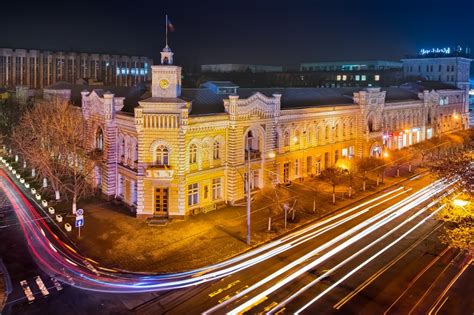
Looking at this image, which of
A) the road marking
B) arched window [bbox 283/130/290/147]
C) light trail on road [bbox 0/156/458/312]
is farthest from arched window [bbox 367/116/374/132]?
the road marking

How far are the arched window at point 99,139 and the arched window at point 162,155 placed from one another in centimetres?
1260

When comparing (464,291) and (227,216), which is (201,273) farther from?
(464,291)

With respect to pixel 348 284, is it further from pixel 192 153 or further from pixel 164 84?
pixel 164 84

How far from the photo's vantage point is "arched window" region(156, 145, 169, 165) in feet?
151

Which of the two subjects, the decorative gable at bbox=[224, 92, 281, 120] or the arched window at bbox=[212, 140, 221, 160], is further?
the arched window at bbox=[212, 140, 221, 160]

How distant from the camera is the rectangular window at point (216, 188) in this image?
50.7 metres

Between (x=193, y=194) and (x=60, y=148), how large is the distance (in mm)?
18250

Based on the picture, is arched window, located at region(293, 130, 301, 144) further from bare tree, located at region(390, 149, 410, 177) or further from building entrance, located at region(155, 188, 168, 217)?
bare tree, located at region(390, 149, 410, 177)

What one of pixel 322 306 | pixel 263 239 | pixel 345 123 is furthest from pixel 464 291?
pixel 345 123

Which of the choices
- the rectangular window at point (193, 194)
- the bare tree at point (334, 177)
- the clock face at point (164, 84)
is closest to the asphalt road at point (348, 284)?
the bare tree at point (334, 177)

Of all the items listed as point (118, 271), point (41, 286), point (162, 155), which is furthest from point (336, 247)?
point (41, 286)

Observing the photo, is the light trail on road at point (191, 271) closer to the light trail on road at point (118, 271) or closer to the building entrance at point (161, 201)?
the light trail on road at point (118, 271)

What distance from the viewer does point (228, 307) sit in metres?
27.9

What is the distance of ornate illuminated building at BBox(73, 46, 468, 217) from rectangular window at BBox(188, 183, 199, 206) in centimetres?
11
